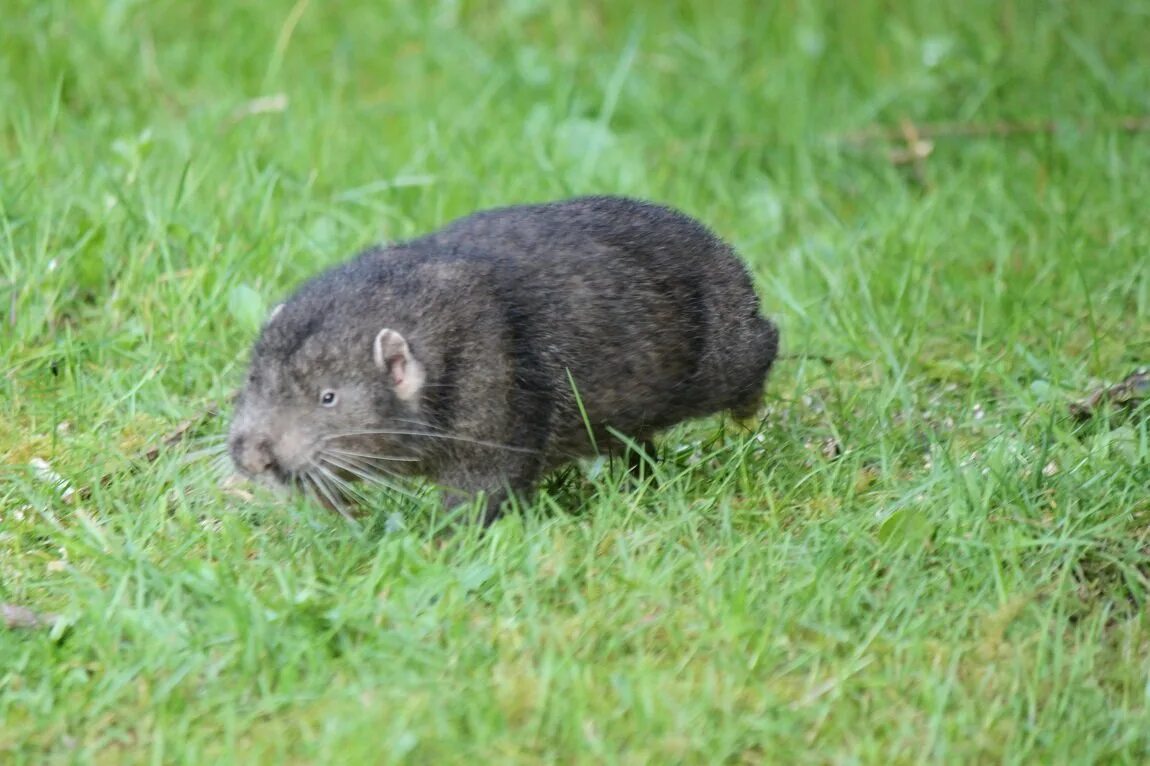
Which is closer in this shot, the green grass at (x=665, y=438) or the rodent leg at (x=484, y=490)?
the green grass at (x=665, y=438)

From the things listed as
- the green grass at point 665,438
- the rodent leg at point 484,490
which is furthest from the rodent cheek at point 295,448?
the rodent leg at point 484,490

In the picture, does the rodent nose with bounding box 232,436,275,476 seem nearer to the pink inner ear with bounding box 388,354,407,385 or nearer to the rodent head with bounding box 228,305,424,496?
the rodent head with bounding box 228,305,424,496

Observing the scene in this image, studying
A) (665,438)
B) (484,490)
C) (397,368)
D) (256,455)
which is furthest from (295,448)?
(665,438)

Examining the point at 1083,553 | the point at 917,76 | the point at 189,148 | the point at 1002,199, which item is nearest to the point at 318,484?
the point at 1083,553

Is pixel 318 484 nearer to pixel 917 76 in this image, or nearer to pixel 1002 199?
pixel 1002 199

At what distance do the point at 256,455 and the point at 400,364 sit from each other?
1.44 feet

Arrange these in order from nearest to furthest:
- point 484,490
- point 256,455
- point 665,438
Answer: point 256,455 → point 484,490 → point 665,438

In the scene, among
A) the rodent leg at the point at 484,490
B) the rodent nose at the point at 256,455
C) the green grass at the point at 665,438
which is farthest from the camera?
the rodent leg at the point at 484,490

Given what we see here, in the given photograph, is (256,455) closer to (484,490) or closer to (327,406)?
(327,406)

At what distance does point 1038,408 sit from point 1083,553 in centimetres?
99

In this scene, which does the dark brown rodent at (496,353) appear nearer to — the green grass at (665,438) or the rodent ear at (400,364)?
the rodent ear at (400,364)

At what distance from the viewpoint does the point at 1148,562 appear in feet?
13.9

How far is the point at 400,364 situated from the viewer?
4324mm

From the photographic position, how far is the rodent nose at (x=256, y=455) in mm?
4250
